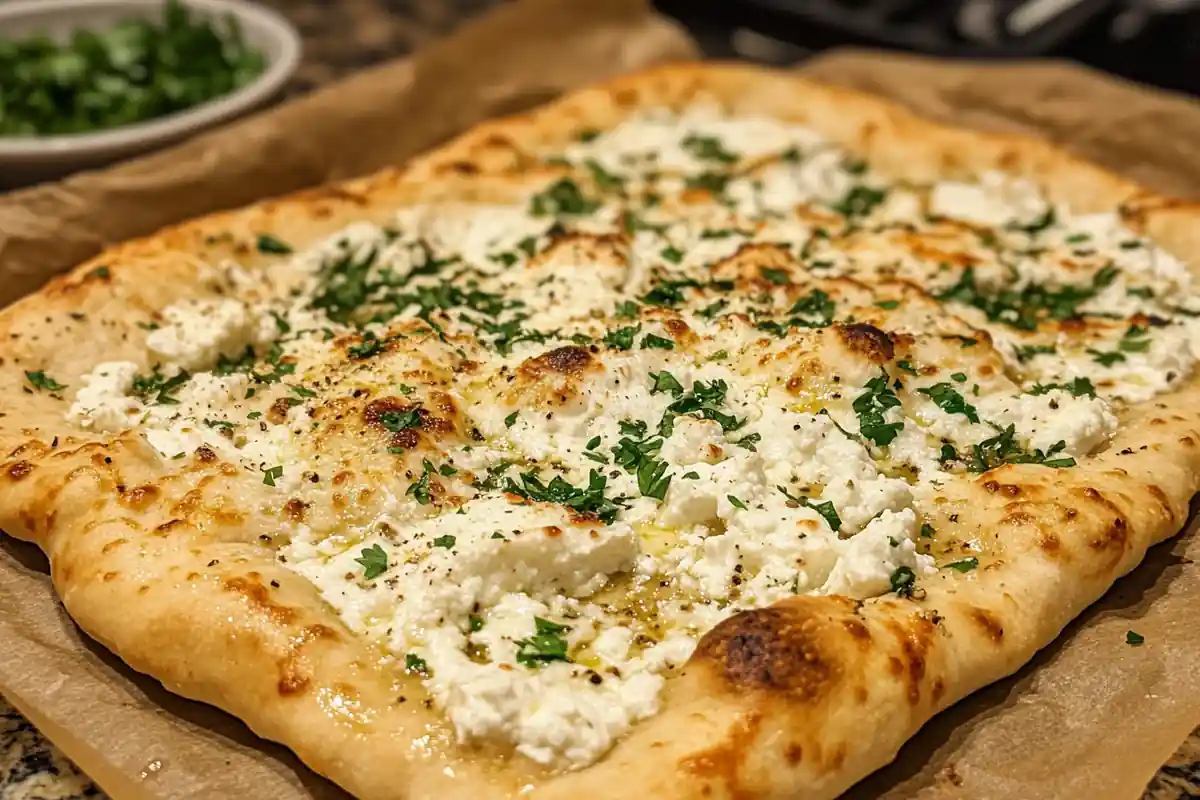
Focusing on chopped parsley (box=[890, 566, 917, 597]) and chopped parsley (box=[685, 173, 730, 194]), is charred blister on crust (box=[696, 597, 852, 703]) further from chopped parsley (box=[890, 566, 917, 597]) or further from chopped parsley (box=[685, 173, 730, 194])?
chopped parsley (box=[685, 173, 730, 194])

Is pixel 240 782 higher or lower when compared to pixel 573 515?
lower

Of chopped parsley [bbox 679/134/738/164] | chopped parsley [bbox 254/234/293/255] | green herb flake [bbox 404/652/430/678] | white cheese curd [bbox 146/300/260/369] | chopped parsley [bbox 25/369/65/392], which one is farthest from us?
chopped parsley [bbox 679/134/738/164]

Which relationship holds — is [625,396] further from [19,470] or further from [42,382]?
[42,382]

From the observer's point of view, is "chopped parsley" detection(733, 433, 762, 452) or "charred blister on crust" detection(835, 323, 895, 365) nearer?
"chopped parsley" detection(733, 433, 762, 452)

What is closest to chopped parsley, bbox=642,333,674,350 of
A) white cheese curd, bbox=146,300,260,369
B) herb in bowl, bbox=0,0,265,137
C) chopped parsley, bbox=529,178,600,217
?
chopped parsley, bbox=529,178,600,217

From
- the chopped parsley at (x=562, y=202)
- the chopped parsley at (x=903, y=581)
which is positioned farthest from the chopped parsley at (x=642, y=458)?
the chopped parsley at (x=562, y=202)

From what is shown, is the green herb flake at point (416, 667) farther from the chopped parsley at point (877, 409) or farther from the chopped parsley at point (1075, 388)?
the chopped parsley at point (1075, 388)

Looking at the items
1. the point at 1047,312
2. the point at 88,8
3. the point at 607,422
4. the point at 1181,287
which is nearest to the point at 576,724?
the point at 607,422

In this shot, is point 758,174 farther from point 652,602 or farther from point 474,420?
point 652,602
